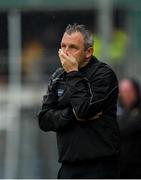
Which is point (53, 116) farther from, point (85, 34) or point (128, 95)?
point (128, 95)

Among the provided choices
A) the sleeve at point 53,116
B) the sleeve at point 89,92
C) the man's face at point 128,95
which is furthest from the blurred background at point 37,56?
the sleeve at point 89,92

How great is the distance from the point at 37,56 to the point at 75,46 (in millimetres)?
11478

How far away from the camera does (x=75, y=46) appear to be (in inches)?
210

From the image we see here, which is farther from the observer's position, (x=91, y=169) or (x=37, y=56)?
(x=37, y=56)

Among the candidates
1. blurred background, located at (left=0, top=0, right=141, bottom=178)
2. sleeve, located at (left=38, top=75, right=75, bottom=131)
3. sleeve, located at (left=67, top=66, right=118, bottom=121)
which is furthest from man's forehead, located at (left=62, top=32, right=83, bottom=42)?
blurred background, located at (left=0, top=0, right=141, bottom=178)

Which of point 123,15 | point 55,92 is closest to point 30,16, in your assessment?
point 123,15

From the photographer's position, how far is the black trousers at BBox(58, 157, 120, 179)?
5.34 meters

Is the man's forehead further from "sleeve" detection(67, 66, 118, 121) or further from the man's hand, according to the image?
"sleeve" detection(67, 66, 118, 121)

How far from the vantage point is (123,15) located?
Result: 1739cm

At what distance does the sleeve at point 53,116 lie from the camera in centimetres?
529

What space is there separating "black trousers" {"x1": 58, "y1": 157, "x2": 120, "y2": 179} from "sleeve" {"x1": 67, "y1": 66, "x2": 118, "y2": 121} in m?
0.29

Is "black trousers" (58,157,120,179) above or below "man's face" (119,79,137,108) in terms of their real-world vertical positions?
below

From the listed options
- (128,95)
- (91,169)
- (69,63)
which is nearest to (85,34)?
(69,63)

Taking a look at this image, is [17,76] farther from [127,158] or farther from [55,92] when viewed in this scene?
[55,92]
